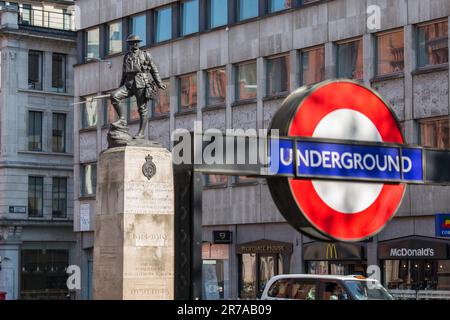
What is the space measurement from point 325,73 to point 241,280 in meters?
10.2

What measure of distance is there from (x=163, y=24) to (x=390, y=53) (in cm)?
1530

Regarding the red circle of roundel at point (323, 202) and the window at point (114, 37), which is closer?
the red circle of roundel at point (323, 202)

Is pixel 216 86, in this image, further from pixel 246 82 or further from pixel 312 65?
pixel 312 65

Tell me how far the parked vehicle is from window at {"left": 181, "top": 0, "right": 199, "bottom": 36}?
26.4 meters

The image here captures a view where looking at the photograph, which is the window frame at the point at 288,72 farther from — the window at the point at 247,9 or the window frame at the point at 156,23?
the window frame at the point at 156,23

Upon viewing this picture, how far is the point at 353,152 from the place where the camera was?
3420 millimetres

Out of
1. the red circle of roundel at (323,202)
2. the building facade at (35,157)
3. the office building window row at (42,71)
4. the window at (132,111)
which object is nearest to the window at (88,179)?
the window at (132,111)

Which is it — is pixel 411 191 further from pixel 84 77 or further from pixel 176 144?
pixel 176 144

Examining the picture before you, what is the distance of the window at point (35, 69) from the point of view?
67.8 meters

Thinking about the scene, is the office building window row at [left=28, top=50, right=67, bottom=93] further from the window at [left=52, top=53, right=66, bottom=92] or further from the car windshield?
the car windshield

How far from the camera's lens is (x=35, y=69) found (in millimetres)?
68312

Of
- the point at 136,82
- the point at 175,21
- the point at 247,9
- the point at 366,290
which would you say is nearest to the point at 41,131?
the point at 175,21

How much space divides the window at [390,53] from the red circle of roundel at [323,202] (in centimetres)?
3677
